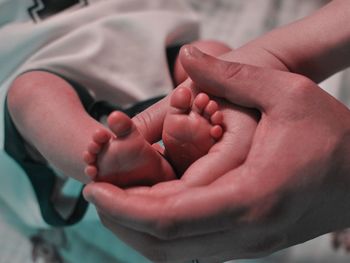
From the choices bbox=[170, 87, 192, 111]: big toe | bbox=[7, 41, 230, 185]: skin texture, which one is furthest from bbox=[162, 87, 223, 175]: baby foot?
bbox=[7, 41, 230, 185]: skin texture

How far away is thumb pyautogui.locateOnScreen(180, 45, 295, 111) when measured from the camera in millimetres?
418

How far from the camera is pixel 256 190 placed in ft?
1.23

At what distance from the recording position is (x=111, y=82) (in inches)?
26.1

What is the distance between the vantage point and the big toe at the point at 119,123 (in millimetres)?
382

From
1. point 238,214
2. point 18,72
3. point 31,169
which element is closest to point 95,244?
point 31,169

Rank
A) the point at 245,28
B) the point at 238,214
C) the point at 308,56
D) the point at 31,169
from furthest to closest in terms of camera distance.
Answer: the point at 245,28 → the point at 31,169 → the point at 308,56 → the point at 238,214

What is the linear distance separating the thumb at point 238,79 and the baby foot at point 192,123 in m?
0.02

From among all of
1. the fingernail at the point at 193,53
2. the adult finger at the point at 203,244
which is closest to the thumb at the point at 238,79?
the fingernail at the point at 193,53

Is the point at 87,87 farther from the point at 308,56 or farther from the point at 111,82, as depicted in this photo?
the point at 308,56

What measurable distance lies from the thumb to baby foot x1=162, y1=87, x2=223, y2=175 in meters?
0.02

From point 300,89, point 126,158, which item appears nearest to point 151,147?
point 126,158

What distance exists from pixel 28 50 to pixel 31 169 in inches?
6.4

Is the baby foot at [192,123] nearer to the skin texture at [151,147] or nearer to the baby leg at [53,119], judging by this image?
the skin texture at [151,147]

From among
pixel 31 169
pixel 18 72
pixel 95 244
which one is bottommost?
pixel 95 244
